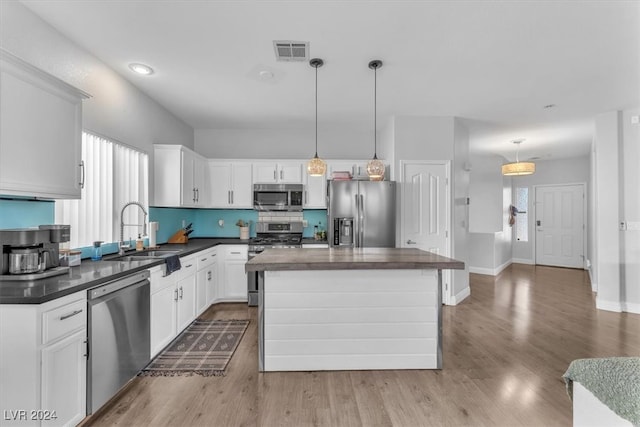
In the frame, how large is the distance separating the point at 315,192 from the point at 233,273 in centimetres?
177

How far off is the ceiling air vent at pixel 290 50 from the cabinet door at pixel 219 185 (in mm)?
2433

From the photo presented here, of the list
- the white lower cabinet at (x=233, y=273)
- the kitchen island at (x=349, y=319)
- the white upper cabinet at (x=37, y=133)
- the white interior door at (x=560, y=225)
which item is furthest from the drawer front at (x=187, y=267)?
the white interior door at (x=560, y=225)

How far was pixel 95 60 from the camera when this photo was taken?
9.11 feet

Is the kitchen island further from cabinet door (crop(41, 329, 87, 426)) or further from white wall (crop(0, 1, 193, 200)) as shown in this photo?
white wall (crop(0, 1, 193, 200))

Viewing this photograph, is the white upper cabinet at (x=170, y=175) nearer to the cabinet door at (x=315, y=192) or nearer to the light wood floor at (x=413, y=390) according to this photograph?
the cabinet door at (x=315, y=192)

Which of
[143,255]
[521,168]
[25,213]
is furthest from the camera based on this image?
[521,168]

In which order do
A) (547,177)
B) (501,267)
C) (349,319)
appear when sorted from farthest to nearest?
(547,177) → (501,267) → (349,319)

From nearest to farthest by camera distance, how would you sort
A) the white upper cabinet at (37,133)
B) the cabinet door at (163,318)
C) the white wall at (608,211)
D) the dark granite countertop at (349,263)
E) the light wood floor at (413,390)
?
the white upper cabinet at (37,133)
the light wood floor at (413,390)
the dark granite countertop at (349,263)
the cabinet door at (163,318)
the white wall at (608,211)

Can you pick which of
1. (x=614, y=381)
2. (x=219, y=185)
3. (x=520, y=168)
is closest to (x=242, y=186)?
(x=219, y=185)

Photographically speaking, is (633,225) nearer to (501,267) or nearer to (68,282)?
(501,267)

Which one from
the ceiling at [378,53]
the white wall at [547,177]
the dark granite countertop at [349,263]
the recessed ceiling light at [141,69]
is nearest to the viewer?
the ceiling at [378,53]

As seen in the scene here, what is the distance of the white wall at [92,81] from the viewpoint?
6.77ft

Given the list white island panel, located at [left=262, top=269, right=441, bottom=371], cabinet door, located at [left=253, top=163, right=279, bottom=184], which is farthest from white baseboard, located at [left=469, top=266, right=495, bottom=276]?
cabinet door, located at [left=253, top=163, right=279, bottom=184]

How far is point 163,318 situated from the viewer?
9.27 ft
